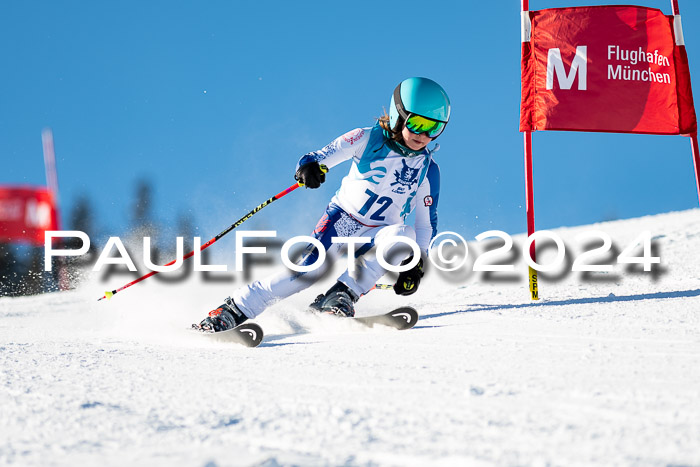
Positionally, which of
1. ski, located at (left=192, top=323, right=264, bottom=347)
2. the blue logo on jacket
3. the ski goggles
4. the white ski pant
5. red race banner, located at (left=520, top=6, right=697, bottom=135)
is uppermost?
red race banner, located at (left=520, top=6, right=697, bottom=135)

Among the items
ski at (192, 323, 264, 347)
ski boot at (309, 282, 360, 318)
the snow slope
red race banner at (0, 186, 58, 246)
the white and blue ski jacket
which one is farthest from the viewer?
red race banner at (0, 186, 58, 246)

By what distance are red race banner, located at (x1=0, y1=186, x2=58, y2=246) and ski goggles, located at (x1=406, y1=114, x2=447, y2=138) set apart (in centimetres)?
1639

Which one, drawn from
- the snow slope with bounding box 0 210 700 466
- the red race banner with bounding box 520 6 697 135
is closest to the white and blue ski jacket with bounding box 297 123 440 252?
the snow slope with bounding box 0 210 700 466

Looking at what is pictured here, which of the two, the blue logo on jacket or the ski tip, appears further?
the blue logo on jacket

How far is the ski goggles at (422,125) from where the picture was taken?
12.5ft

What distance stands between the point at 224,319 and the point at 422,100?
5.74ft

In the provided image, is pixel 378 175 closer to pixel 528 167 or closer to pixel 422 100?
pixel 422 100

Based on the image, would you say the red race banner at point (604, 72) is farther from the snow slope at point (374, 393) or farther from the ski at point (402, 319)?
the ski at point (402, 319)

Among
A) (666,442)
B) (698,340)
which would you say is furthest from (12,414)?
(698,340)

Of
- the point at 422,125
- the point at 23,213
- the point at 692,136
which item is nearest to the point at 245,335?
the point at 422,125

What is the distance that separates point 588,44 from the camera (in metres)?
5.06

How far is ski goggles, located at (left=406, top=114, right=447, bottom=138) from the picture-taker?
12.5 feet

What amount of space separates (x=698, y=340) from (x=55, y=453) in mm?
2448

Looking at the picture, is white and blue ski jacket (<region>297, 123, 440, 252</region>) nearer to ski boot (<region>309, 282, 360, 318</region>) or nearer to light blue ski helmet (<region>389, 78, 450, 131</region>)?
light blue ski helmet (<region>389, 78, 450, 131</region>)
